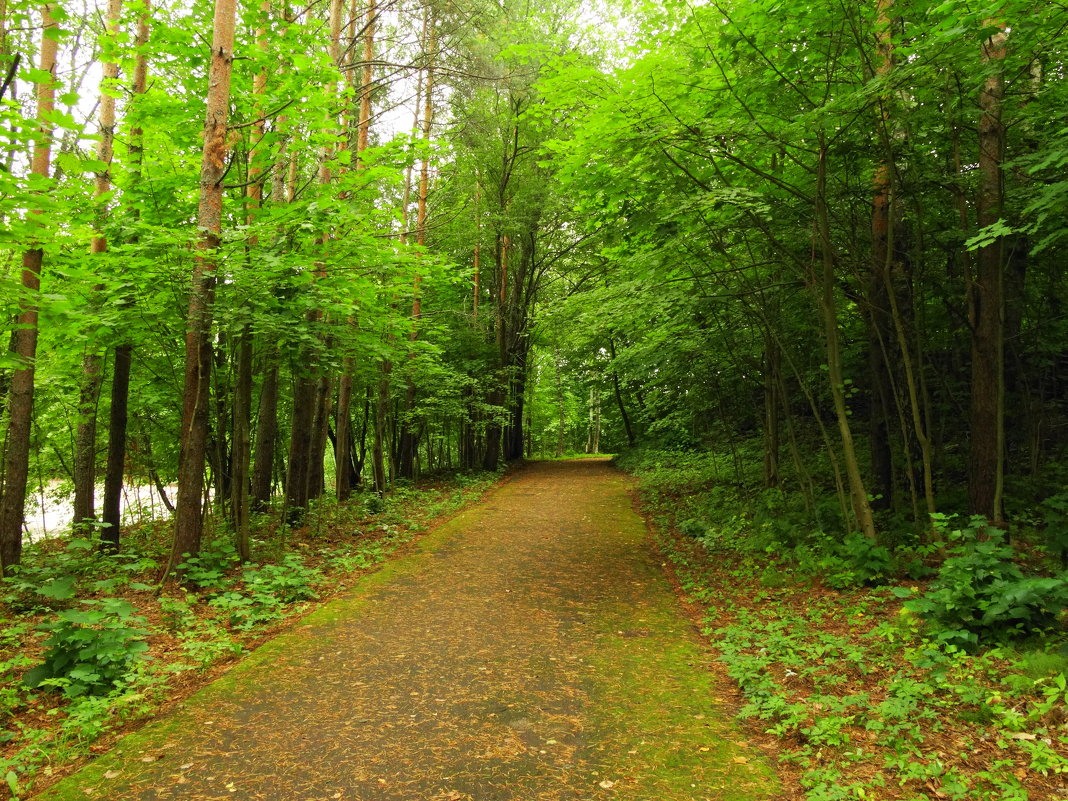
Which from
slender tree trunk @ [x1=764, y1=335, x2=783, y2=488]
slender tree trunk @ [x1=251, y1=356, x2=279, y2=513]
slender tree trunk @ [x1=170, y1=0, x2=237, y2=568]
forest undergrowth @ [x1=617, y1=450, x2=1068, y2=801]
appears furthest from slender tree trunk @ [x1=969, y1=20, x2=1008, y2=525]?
slender tree trunk @ [x1=251, y1=356, x2=279, y2=513]

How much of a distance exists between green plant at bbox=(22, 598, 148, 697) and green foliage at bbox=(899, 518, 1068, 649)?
566 cm

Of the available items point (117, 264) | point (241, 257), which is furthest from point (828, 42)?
point (117, 264)

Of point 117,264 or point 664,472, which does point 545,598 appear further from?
point 664,472

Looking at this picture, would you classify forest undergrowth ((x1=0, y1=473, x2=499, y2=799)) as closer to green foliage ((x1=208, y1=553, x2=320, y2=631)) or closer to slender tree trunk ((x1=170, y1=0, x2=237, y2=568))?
green foliage ((x1=208, y1=553, x2=320, y2=631))

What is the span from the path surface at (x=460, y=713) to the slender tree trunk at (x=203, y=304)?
197cm

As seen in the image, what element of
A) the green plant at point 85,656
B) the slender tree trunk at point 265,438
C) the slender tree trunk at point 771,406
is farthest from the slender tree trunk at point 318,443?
the slender tree trunk at point 771,406

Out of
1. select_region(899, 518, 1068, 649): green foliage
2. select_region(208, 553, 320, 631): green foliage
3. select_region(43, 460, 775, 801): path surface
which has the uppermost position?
select_region(899, 518, 1068, 649): green foliage

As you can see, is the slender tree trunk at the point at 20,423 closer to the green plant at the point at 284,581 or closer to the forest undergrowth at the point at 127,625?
the forest undergrowth at the point at 127,625

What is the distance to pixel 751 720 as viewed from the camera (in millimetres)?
3650

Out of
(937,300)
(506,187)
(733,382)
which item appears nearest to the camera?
(937,300)

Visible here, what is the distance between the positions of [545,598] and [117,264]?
5765mm

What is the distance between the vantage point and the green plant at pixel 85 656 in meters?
3.74

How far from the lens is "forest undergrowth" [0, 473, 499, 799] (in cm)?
339

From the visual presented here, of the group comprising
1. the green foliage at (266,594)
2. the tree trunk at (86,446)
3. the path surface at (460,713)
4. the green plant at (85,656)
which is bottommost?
the path surface at (460,713)
